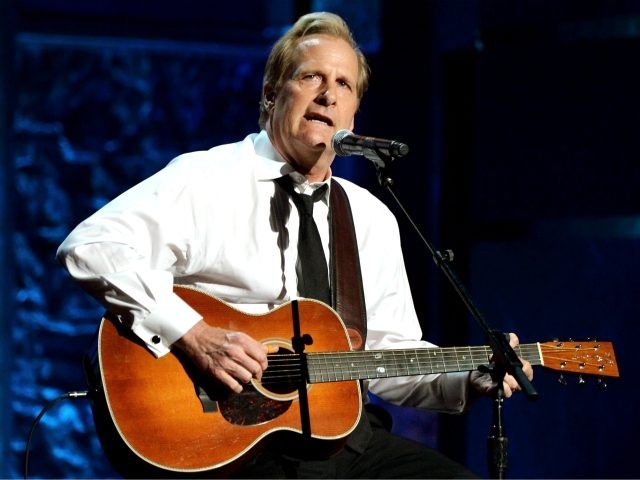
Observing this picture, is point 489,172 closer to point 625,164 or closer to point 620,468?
point 625,164

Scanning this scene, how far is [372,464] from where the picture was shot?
3.48 m

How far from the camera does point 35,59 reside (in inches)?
221

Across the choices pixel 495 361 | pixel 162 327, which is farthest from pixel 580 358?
pixel 162 327

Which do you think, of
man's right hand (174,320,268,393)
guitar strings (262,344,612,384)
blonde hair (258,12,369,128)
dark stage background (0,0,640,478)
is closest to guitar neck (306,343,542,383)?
guitar strings (262,344,612,384)

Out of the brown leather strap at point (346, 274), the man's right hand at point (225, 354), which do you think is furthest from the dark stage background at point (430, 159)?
the man's right hand at point (225, 354)

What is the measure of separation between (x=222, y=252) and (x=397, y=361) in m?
0.71

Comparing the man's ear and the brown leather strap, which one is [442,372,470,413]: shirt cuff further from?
the man's ear

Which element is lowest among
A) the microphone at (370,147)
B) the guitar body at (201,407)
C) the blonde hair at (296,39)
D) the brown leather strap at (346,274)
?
the guitar body at (201,407)

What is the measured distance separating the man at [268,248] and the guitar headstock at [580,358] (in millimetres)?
188

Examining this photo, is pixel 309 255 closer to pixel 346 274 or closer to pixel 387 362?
pixel 346 274

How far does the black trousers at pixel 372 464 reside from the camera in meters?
3.24

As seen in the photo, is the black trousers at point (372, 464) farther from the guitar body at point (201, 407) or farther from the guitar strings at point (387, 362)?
the guitar strings at point (387, 362)

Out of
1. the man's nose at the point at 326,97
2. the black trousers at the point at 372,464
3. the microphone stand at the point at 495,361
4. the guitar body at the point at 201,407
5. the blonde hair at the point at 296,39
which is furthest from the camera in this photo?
the blonde hair at the point at 296,39

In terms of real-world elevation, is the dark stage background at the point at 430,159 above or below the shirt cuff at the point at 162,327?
above
